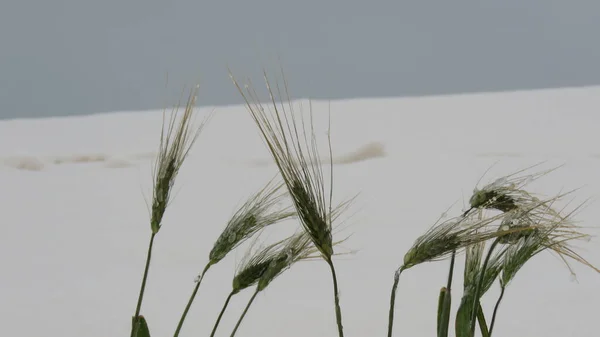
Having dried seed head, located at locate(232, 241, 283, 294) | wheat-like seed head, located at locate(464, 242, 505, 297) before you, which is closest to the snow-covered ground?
wheat-like seed head, located at locate(464, 242, 505, 297)

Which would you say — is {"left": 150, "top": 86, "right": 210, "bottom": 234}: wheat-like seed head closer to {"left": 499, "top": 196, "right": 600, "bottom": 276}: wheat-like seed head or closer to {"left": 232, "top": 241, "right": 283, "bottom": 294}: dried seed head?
{"left": 232, "top": 241, "right": 283, "bottom": 294}: dried seed head

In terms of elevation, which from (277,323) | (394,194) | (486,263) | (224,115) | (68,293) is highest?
(224,115)

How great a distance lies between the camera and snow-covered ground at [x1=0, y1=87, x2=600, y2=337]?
2.24 m

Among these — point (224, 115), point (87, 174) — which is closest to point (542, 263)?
point (87, 174)

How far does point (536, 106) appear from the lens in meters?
6.43

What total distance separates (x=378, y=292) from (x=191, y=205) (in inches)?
72.9

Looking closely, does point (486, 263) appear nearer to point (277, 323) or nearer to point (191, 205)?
point (277, 323)

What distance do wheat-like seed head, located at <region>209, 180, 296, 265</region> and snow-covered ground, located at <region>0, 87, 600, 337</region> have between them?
26 cm

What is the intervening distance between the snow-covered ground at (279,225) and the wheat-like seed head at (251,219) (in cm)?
26

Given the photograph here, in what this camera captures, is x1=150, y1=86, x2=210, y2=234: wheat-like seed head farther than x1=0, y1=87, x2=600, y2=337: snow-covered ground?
No

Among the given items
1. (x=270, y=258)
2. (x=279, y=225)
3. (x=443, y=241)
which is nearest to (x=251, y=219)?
(x=270, y=258)

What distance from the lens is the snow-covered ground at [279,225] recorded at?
7.36 feet

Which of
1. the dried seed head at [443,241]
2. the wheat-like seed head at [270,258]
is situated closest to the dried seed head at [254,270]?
the wheat-like seed head at [270,258]

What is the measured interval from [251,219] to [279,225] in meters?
2.86
